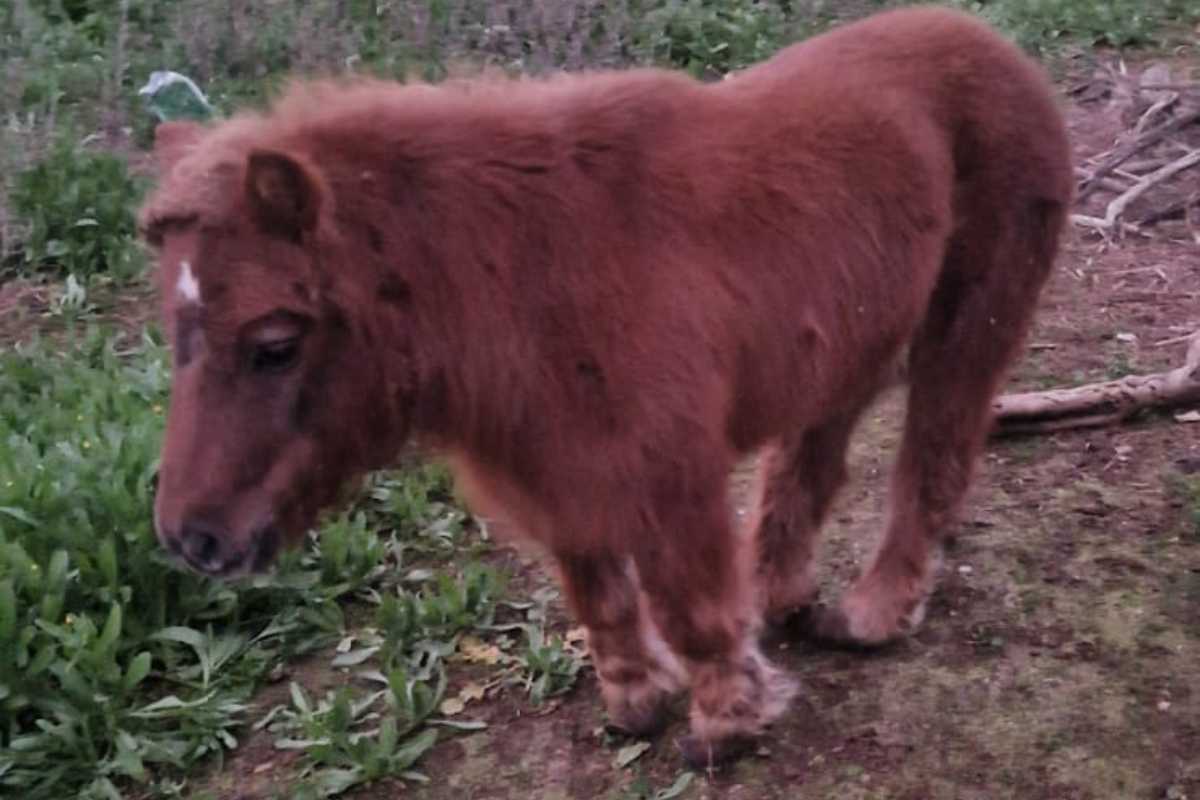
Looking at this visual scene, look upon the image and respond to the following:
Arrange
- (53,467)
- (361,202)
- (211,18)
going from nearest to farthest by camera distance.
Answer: (361,202) → (53,467) → (211,18)

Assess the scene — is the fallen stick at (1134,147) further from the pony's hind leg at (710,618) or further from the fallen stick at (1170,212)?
the pony's hind leg at (710,618)

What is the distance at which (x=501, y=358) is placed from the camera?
3105mm

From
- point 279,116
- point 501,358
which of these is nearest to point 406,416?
point 501,358

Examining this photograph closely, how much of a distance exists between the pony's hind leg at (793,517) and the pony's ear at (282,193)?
1907 mm

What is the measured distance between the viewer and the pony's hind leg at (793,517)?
430 centimetres

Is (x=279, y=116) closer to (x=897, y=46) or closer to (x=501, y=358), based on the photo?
(x=501, y=358)

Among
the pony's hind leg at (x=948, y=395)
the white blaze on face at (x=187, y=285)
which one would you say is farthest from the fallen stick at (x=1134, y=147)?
the white blaze on face at (x=187, y=285)

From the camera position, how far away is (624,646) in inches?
153

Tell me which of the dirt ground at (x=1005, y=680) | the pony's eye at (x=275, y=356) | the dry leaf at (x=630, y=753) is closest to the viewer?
the pony's eye at (x=275, y=356)

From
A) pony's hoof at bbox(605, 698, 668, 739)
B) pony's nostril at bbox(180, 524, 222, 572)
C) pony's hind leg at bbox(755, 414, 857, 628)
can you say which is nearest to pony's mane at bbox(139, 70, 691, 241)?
pony's nostril at bbox(180, 524, 222, 572)

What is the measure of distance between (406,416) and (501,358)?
27 centimetres

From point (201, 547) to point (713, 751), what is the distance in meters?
1.57

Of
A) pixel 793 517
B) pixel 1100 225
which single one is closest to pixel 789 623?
pixel 793 517

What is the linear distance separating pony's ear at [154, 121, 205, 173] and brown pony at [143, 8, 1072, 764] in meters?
0.01
